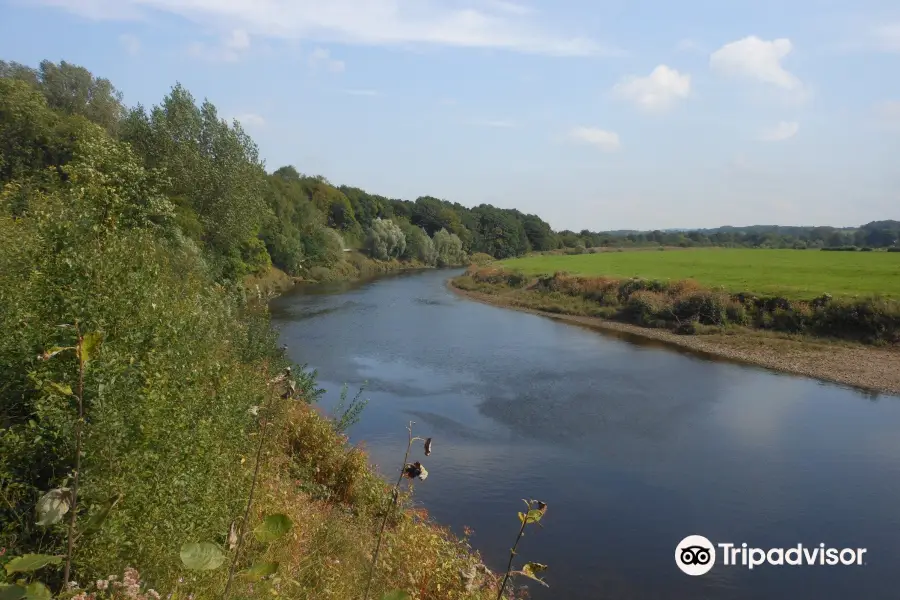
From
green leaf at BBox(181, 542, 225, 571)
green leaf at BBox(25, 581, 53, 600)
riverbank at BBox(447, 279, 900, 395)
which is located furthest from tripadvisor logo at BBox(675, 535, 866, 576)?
riverbank at BBox(447, 279, 900, 395)

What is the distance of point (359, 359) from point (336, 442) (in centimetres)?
1309

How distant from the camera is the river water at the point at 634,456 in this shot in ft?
32.8

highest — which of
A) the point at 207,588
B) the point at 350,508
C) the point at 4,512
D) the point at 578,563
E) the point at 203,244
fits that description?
the point at 203,244

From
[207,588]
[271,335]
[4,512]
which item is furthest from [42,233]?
[271,335]

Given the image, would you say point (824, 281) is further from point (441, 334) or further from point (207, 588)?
point (207, 588)

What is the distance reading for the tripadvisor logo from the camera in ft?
33.4

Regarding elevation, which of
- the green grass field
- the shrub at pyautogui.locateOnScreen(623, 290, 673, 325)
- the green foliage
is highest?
→ the green foliage

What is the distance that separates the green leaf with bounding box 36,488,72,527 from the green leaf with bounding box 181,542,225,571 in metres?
0.42

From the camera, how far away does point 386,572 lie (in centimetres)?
693

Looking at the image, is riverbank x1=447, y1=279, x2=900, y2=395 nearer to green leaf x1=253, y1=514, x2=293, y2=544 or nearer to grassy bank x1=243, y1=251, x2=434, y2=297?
grassy bank x1=243, y1=251, x2=434, y2=297

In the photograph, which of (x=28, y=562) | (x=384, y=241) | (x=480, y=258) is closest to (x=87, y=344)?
(x=28, y=562)

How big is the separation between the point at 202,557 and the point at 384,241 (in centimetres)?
6779

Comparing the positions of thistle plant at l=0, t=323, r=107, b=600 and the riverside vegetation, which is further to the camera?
the riverside vegetation

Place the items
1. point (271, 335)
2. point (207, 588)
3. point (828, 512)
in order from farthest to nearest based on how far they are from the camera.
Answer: point (271, 335), point (828, 512), point (207, 588)
